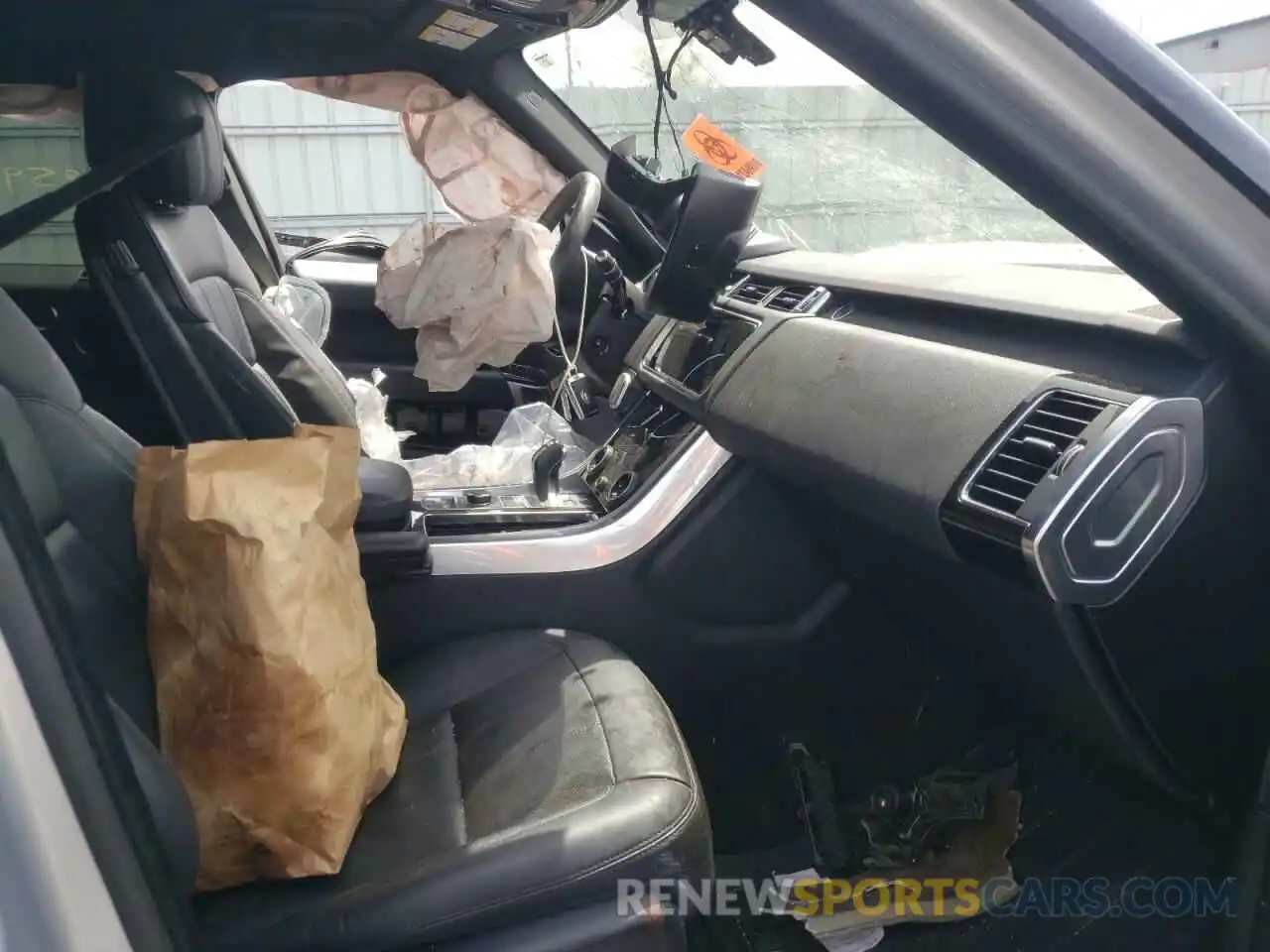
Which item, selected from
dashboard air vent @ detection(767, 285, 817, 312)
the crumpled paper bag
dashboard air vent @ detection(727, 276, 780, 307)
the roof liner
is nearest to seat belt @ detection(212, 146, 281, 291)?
the roof liner

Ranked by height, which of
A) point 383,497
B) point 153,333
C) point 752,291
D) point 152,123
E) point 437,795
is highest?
point 152,123

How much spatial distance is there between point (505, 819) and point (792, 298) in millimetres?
862

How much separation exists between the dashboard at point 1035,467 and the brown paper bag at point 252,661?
1.96 ft

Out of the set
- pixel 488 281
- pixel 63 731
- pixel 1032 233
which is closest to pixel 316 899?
pixel 63 731

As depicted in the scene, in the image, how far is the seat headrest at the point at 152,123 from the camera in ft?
5.12

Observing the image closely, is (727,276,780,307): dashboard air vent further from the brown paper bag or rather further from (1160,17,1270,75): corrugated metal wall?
the brown paper bag

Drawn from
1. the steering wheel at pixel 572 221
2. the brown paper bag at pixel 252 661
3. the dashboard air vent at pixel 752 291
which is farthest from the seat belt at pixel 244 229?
the brown paper bag at pixel 252 661

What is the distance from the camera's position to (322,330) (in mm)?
2393

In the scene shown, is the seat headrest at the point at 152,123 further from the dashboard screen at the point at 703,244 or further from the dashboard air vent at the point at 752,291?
the dashboard air vent at the point at 752,291

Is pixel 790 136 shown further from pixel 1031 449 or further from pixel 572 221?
pixel 1031 449

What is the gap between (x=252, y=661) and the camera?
101cm

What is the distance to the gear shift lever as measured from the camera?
5.79ft

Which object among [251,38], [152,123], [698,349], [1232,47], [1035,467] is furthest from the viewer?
[251,38]

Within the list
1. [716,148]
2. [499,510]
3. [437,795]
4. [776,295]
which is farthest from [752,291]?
[437,795]
